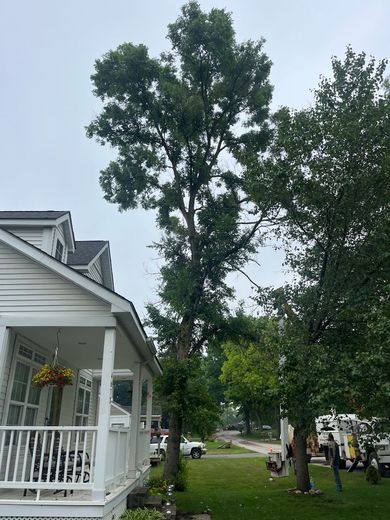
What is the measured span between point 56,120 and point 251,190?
1449cm

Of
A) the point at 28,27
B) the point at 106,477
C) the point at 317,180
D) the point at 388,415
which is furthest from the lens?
the point at 28,27

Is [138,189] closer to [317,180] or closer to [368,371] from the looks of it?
[317,180]

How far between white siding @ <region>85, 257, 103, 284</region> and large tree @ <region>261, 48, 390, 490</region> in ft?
19.3

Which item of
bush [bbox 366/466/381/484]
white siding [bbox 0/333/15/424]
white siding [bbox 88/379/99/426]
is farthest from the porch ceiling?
bush [bbox 366/466/381/484]

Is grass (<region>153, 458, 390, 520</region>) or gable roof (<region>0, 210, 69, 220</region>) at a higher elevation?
gable roof (<region>0, 210, 69, 220</region>)

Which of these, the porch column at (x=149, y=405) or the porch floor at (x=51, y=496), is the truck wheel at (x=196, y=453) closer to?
the porch column at (x=149, y=405)

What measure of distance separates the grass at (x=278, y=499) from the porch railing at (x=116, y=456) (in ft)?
8.60

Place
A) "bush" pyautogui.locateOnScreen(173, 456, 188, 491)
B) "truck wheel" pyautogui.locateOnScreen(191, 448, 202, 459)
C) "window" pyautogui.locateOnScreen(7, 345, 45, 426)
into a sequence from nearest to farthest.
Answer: "window" pyautogui.locateOnScreen(7, 345, 45, 426) → "bush" pyautogui.locateOnScreen(173, 456, 188, 491) → "truck wheel" pyautogui.locateOnScreen(191, 448, 202, 459)

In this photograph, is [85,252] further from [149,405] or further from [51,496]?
[51,496]

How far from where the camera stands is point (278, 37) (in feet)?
55.8

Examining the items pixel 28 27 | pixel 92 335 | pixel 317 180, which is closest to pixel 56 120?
pixel 28 27

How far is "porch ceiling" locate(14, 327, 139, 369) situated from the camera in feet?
26.8

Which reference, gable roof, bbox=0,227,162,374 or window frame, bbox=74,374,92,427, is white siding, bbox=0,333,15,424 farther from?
window frame, bbox=74,374,92,427

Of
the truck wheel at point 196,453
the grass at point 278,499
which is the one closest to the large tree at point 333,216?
the grass at point 278,499
